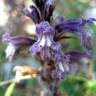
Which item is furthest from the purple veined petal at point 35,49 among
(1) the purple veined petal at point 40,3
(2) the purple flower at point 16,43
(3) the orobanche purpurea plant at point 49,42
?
(1) the purple veined petal at point 40,3

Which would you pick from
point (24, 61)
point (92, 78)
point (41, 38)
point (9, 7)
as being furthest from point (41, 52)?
point (9, 7)

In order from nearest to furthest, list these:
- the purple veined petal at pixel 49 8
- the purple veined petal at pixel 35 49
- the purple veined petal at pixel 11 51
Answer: the purple veined petal at pixel 35 49 < the purple veined petal at pixel 49 8 < the purple veined petal at pixel 11 51

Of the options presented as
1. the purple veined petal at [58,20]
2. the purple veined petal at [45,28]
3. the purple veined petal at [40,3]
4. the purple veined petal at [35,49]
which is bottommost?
the purple veined petal at [35,49]

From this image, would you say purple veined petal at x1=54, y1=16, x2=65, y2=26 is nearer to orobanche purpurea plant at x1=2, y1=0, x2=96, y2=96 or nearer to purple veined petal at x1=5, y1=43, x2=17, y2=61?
orobanche purpurea plant at x1=2, y1=0, x2=96, y2=96

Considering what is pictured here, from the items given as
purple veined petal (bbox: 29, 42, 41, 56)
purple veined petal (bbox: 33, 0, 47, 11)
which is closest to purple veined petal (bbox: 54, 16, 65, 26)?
purple veined petal (bbox: 33, 0, 47, 11)

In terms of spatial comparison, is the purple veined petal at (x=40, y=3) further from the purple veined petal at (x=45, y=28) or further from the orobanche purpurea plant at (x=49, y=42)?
the purple veined petal at (x=45, y=28)

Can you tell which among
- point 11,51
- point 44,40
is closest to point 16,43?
point 11,51

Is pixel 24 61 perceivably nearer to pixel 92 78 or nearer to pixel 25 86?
pixel 25 86

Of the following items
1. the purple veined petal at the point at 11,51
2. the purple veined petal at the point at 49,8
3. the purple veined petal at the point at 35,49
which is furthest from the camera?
the purple veined petal at the point at 11,51
